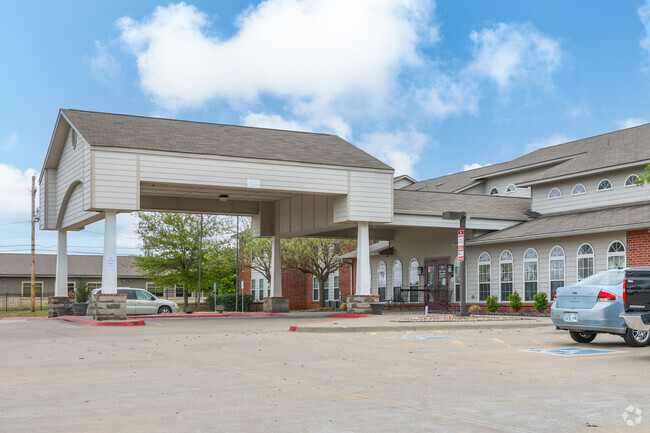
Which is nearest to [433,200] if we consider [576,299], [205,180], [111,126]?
[205,180]

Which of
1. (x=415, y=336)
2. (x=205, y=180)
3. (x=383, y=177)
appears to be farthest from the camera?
(x=383, y=177)

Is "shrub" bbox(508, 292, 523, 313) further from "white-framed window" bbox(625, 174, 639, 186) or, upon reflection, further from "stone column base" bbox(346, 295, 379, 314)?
"white-framed window" bbox(625, 174, 639, 186)

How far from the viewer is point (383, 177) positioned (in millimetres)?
29031

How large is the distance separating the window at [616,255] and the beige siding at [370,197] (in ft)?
27.2

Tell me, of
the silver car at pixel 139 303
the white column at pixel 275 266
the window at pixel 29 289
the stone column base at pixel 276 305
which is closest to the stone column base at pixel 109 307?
the silver car at pixel 139 303

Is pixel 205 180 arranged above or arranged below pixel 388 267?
above

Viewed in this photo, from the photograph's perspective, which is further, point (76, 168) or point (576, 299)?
point (76, 168)

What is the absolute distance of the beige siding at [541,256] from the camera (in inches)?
1036

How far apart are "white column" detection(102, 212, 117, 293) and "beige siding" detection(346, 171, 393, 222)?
8.99 meters

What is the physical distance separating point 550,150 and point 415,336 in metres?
24.5

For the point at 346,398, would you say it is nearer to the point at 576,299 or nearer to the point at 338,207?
the point at 576,299

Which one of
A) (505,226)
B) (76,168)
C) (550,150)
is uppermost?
(550,150)

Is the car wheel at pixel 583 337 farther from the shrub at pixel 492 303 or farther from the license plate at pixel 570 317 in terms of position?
the shrub at pixel 492 303

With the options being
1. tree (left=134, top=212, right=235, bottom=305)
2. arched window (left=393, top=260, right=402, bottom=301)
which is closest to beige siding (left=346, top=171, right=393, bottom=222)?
arched window (left=393, top=260, right=402, bottom=301)
